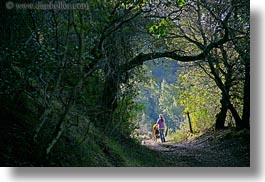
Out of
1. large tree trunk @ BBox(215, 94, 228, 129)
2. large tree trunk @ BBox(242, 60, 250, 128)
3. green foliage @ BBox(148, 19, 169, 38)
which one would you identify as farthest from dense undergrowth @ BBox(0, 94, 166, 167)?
green foliage @ BBox(148, 19, 169, 38)

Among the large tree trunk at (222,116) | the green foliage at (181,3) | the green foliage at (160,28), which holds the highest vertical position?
the green foliage at (181,3)

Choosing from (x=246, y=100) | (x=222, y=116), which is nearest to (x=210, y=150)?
(x=222, y=116)

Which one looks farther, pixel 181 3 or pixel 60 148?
pixel 181 3

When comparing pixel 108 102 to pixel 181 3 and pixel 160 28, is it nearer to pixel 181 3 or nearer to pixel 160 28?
pixel 160 28

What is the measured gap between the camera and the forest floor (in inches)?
131

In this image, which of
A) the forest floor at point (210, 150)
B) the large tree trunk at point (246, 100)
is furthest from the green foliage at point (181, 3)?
the forest floor at point (210, 150)

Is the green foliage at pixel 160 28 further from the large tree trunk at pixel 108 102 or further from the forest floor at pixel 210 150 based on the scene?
the forest floor at pixel 210 150

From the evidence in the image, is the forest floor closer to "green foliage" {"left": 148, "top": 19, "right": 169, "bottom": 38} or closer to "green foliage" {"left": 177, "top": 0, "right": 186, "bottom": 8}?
"green foliage" {"left": 148, "top": 19, "right": 169, "bottom": 38}

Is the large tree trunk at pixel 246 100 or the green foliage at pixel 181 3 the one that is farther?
the green foliage at pixel 181 3

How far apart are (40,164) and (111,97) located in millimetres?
728

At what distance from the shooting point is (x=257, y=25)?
330 cm

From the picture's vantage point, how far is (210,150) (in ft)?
11.7

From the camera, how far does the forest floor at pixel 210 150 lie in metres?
3.33

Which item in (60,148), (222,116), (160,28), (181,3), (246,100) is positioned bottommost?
(60,148)
